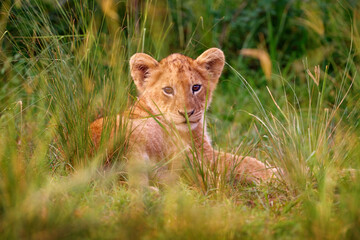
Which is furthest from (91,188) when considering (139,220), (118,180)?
(139,220)

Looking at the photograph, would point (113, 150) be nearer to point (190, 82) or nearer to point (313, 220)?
point (190, 82)

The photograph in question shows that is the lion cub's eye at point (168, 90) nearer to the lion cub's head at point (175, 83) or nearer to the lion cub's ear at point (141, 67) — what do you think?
the lion cub's head at point (175, 83)

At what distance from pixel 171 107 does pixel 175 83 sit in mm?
232

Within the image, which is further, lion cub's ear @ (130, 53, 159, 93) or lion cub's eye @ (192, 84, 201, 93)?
lion cub's eye @ (192, 84, 201, 93)

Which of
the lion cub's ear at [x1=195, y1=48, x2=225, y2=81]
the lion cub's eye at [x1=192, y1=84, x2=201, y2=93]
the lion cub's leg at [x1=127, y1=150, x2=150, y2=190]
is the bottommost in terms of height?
the lion cub's leg at [x1=127, y1=150, x2=150, y2=190]

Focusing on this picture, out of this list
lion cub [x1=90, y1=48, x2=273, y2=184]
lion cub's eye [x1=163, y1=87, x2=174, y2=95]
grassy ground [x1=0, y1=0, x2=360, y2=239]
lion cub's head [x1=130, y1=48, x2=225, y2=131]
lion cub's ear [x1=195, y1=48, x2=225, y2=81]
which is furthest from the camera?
lion cub's ear [x1=195, y1=48, x2=225, y2=81]

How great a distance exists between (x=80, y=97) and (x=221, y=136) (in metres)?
2.00

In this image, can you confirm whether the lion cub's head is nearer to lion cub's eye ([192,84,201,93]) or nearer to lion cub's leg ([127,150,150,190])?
lion cub's eye ([192,84,201,93])

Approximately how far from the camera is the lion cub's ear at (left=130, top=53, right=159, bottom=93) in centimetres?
431

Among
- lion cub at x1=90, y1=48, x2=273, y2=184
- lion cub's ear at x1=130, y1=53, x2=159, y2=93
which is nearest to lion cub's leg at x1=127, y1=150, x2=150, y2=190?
lion cub at x1=90, y1=48, x2=273, y2=184

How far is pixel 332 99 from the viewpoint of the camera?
628cm

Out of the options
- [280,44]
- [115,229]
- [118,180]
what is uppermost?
[115,229]

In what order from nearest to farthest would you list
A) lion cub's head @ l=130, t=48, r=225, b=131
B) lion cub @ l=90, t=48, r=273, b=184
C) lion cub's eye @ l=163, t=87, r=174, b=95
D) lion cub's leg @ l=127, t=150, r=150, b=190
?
lion cub's leg @ l=127, t=150, r=150, b=190 < lion cub @ l=90, t=48, r=273, b=184 < lion cub's head @ l=130, t=48, r=225, b=131 < lion cub's eye @ l=163, t=87, r=174, b=95

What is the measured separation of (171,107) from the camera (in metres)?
4.34
